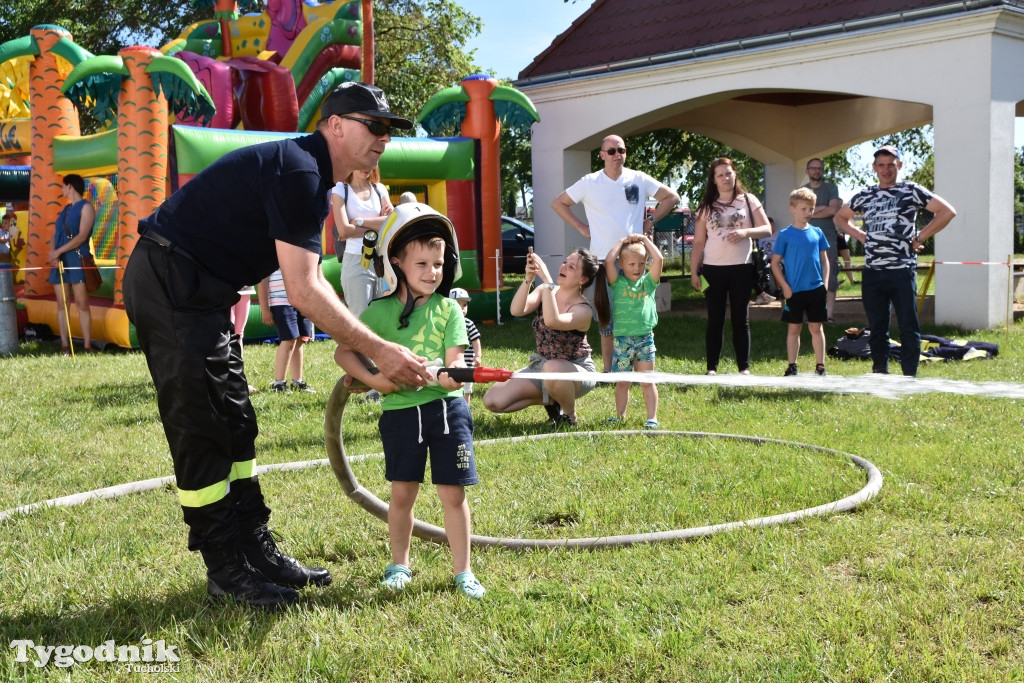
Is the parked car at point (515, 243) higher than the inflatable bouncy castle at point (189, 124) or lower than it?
lower

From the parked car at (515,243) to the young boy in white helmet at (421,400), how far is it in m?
21.0

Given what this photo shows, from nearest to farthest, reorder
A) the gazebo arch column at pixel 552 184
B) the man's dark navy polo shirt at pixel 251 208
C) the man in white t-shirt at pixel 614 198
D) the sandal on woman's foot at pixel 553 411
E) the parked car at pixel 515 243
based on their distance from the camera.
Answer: the man's dark navy polo shirt at pixel 251 208
the sandal on woman's foot at pixel 553 411
the man in white t-shirt at pixel 614 198
the gazebo arch column at pixel 552 184
the parked car at pixel 515 243

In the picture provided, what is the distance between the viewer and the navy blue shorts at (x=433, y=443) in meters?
3.73

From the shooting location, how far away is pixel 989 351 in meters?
10.2

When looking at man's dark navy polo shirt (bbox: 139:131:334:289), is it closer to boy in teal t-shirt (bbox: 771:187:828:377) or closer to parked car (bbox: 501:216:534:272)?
boy in teal t-shirt (bbox: 771:187:828:377)

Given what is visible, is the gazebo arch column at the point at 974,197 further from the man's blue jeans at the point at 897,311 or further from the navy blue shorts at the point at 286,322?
the navy blue shorts at the point at 286,322

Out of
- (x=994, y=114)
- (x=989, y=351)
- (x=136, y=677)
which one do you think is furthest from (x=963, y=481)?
(x=994, y=114)

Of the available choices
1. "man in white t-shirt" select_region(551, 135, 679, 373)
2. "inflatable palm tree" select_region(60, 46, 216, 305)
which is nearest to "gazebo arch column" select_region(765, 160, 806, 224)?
"inflatable palm tree" select_region(60, 46, 216, 305)

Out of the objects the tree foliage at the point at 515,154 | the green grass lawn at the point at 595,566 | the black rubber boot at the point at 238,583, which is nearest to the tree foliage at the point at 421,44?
the tree foliage at the point at 515,154

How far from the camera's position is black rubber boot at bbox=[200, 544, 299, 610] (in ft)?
11.9

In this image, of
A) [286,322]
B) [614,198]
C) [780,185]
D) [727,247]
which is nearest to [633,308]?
[614,198]

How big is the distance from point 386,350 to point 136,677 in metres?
1.32

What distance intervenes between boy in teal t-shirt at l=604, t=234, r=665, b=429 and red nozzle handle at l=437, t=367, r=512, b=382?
12.5 ft

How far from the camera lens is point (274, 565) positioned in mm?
3863
